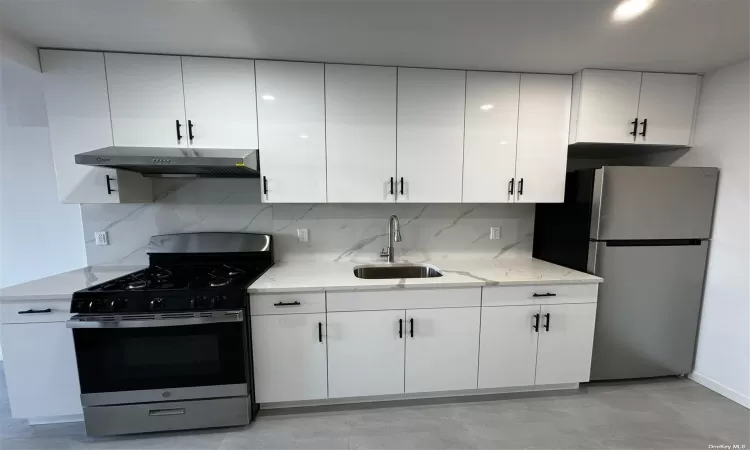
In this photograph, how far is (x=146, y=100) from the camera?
1806 mm

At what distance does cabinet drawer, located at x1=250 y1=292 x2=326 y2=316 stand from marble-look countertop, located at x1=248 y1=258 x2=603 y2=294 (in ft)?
0.15

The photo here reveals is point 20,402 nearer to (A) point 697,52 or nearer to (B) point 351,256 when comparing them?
(B) point 351,256

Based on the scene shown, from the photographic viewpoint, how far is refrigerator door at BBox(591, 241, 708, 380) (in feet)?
6.63

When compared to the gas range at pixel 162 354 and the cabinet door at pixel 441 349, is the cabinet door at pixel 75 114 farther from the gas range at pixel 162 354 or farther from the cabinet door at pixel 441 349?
the cabinet door at pixel 441 349

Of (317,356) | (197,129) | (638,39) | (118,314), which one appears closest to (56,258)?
(118,314)

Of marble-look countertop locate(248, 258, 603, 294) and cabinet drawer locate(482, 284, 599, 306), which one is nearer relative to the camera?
marble-look countertop locate(248, 258, 603, 294)

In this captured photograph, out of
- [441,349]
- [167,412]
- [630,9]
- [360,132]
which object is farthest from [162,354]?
[630,9]

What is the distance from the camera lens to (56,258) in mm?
2344

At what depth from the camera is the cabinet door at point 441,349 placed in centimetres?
185

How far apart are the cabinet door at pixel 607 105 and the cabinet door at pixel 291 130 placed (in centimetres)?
187

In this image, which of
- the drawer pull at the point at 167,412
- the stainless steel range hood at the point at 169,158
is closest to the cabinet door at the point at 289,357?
the drawer pull at the point at 167,412

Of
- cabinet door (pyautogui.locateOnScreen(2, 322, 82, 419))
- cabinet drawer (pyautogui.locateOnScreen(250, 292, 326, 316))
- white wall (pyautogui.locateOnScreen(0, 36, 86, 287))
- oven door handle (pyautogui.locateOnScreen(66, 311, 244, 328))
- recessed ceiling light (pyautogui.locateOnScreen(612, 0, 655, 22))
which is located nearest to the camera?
recessed ceiling light (pyautogui.locateOnScreen(612, 0, 655, 22))

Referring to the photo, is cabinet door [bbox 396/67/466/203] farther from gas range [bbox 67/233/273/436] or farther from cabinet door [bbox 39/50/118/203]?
cabinet door [bbox 39/50/118/203]

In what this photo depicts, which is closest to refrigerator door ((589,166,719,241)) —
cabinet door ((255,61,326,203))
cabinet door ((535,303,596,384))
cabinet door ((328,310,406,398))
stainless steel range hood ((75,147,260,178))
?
cabinet door ((535,303,596,384))
